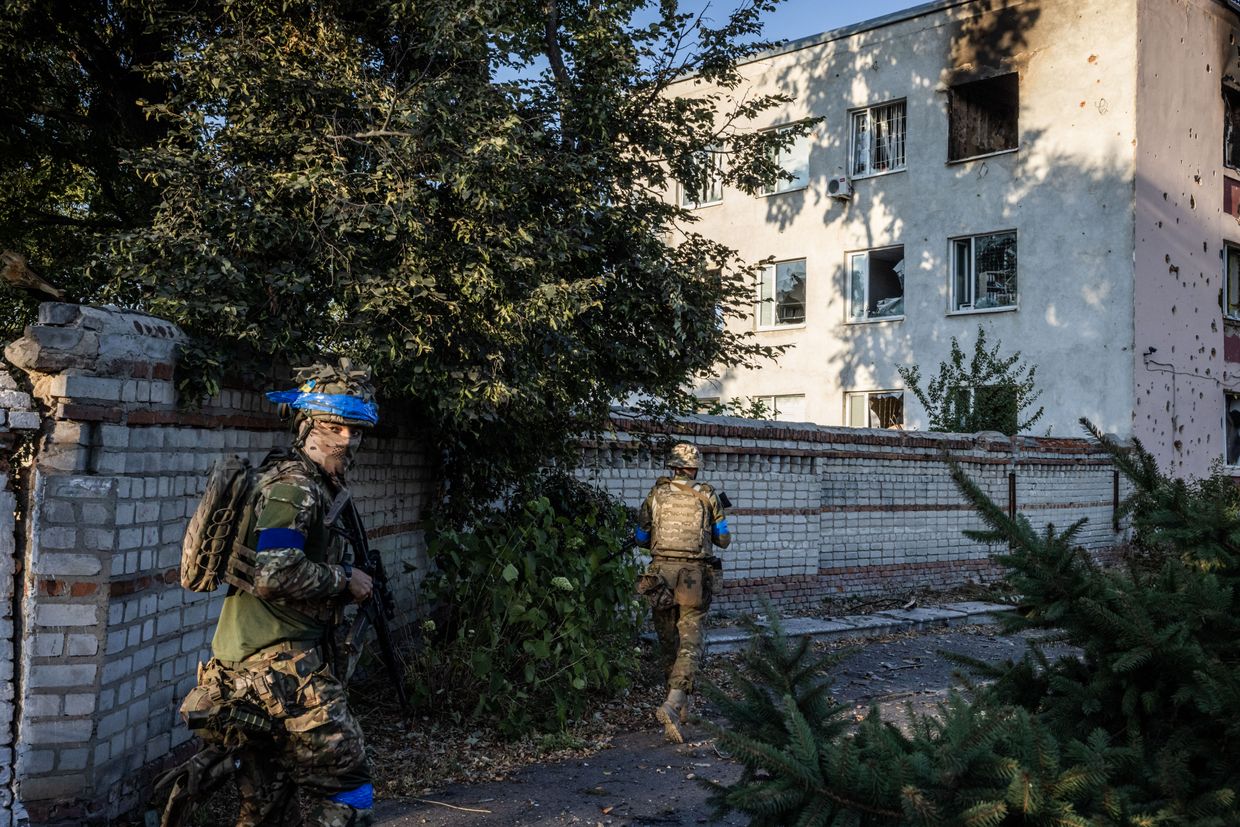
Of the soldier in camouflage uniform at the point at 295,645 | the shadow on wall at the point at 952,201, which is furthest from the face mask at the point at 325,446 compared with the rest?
the shadow on wall at the point at 952,201

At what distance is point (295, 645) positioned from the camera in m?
3.92

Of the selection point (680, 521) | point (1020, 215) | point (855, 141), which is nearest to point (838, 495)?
point (680, 521)

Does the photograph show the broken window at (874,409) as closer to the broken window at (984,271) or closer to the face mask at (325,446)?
the broken window at (984,271)

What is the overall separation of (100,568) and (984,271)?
1819cm

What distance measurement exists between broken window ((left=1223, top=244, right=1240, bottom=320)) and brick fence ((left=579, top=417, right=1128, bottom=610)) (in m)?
6.74

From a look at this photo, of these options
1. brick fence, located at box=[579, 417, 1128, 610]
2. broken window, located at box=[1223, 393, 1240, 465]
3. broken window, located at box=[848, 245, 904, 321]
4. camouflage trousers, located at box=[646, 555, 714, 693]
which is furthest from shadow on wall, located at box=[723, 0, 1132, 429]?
camouflage trousers, located at box=[646, 555, 714, 693]

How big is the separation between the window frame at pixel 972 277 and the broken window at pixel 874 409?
1.93 metres

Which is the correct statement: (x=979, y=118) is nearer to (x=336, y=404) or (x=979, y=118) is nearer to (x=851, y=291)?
(x=851, y=291)

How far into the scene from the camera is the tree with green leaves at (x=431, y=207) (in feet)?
19.9

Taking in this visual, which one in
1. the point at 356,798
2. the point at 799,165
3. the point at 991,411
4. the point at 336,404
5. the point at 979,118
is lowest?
the point at 356,798

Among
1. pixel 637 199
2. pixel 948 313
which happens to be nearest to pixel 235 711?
pixel 637 199

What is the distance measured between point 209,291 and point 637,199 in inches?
132

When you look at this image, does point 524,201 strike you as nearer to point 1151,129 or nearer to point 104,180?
point 104,180

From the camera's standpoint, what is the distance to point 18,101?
9562mm
